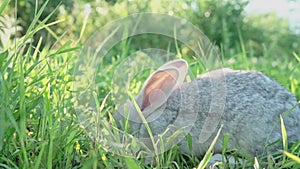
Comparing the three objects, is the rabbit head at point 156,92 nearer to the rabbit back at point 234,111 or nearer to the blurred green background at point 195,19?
the rabbit back at point 234,111

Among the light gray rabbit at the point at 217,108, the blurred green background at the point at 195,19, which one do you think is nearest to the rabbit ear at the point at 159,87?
the light gray rabbit at the point at 217,108

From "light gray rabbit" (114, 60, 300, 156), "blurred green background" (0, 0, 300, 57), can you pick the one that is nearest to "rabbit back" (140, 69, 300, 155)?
"light gray rabbit" (114, 60, 300, 156)

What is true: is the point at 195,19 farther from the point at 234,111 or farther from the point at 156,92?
the point at 234,111

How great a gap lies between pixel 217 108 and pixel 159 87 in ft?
1.37

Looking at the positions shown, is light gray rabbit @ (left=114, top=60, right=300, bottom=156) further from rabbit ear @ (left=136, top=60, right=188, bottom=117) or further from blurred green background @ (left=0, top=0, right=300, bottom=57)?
blurred green background @ (left=0, top=0, right=300, bottom=57)

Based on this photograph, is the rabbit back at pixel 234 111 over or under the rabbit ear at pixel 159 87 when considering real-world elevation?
under

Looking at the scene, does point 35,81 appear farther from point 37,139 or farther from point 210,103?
point 210,103

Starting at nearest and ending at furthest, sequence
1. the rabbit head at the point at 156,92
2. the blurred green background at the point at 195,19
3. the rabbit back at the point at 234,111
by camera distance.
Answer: the rabbit back at the point at 234,111 < the rabbit head at the point at 156,92 < the blurred green background at the point at 195,19

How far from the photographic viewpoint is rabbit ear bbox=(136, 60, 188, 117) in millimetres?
3182

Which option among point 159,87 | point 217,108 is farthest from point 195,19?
point 217,108

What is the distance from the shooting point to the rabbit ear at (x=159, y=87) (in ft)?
10.4

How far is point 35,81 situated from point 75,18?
5.31 m

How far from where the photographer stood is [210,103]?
10.3 feet

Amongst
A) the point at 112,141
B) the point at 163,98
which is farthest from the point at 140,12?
the point at 112,141
